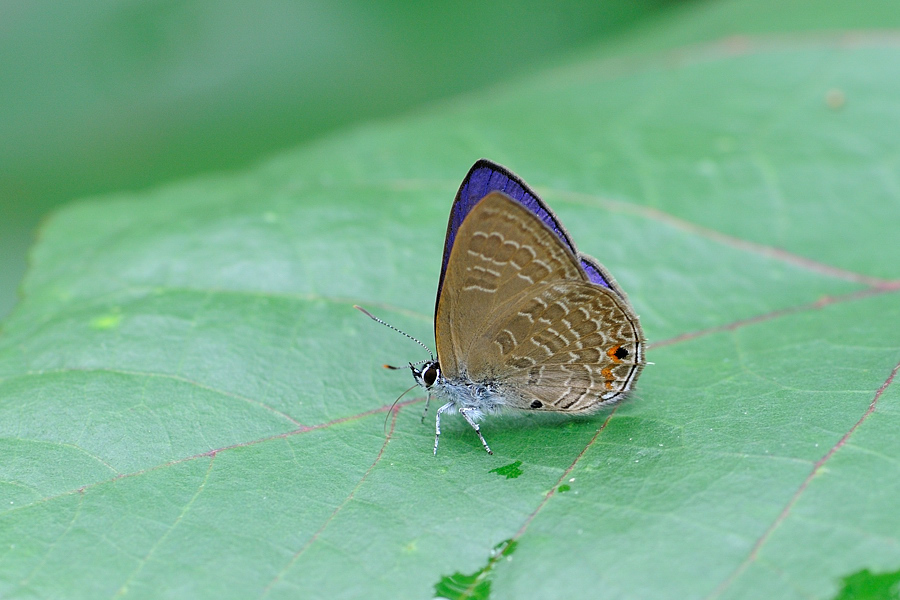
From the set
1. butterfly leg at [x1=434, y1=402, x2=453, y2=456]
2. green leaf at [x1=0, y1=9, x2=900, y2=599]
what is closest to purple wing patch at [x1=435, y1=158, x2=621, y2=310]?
butterfly leg at [x1=434, y1=402, x2=453, y2=456]

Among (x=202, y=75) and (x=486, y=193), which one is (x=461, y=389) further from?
(x=202, y=75)

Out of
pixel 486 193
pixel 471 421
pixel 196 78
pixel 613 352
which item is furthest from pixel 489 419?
pixel 196 78

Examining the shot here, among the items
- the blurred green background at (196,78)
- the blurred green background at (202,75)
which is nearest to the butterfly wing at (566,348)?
the blurred green background at (202,75)

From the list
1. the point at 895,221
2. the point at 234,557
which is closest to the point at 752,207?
the point at 895,221

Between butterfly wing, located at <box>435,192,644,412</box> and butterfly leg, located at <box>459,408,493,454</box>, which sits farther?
butterfly leg, located at <box>459,408,493,454</box>

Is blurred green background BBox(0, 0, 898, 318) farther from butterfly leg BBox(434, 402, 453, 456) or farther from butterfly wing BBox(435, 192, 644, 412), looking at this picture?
butterfly leg BBox(434, 402, 453, 456)

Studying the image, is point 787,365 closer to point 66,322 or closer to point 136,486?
point 136,486
